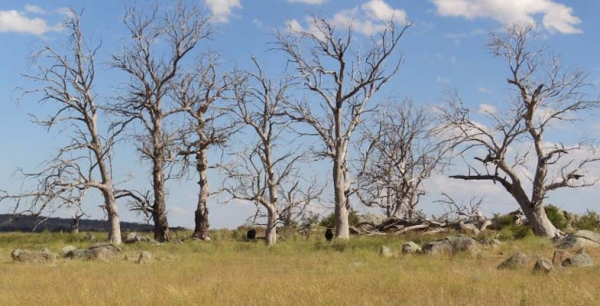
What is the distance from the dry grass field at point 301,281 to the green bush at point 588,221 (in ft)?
41.9

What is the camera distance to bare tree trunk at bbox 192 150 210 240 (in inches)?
1478

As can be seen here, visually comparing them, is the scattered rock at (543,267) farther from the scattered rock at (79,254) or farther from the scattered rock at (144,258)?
the scattered rock at (79,254)

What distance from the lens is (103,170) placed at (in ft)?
116

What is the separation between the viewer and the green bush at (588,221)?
36716 mm

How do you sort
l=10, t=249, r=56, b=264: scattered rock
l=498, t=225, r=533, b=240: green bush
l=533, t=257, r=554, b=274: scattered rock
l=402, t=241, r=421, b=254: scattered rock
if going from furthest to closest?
l=498, t=225, r=533, b=240: green bush < l=402, t=241, r=421, b=254: scattered rock < l=10, t=249, r=56, b=264: scattered rock < l=533, t=257, r=554, b=274: scattered rock

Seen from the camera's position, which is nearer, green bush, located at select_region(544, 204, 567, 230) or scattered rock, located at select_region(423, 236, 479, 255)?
scattered rock, located at select_region(423, 236, 479, 255)

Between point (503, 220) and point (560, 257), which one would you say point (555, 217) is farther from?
point (560, 257)

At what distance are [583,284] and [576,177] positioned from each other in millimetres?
17782

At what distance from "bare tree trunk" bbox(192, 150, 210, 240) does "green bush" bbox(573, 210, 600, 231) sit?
2044cm

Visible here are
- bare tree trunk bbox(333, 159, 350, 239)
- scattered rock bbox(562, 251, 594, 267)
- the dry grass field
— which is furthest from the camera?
bare tree trunk bbox(333, 159, 350, 239)

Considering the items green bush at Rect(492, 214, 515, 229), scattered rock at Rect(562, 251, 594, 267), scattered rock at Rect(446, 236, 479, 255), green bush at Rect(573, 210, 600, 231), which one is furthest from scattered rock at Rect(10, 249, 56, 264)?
green bush at Rect(573, 210, 600, 231)

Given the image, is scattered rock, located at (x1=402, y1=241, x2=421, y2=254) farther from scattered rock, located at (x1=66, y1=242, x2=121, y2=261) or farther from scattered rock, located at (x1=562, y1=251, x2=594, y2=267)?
scattered rock, located at (x1=66, y1=242, x2=121, y2=261)

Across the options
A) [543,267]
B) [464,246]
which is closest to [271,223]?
[464,246]

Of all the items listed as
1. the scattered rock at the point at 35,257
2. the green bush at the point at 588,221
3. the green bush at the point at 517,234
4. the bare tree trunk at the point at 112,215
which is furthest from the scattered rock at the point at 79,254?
the green bush at the point at 588,221
